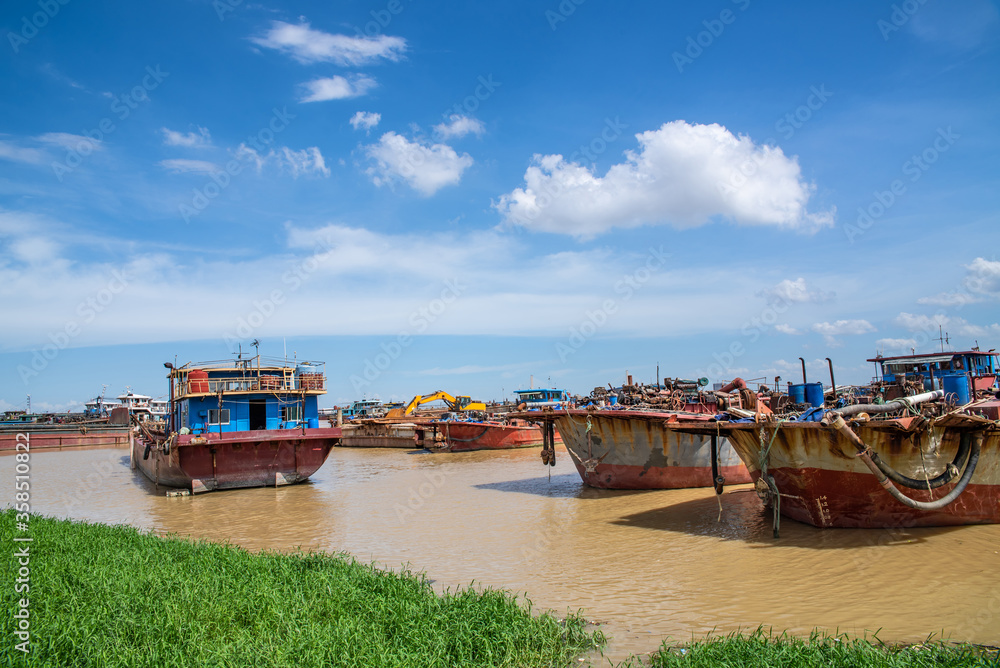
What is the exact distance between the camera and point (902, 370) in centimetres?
1655

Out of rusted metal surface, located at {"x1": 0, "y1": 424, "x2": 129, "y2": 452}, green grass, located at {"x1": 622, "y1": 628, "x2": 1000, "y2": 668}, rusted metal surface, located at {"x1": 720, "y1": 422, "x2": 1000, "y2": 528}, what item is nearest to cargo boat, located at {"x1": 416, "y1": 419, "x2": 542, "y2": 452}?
rusted metal surface, located at {"x1": 720, "y1": 422, "x2": 1000, "y2": 528}

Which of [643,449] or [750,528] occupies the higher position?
[643,449]

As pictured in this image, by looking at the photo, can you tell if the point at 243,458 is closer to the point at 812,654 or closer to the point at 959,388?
the point at 812,654

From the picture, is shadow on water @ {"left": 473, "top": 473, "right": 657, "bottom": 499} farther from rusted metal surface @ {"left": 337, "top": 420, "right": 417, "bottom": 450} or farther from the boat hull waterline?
rusted metal surface @ {"left": 337, "top": 420, "right": 417, "bottom": 450}

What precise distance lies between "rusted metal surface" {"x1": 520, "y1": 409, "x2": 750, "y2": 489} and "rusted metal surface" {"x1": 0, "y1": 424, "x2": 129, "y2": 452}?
141 feet

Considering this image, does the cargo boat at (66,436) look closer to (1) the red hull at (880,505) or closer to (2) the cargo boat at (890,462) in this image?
(2) the cargo boat at (890,462)

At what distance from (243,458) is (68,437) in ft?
112

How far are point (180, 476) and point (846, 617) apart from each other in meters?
17.4

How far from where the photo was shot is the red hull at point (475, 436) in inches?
1240

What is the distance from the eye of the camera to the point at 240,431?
1836 centimetres

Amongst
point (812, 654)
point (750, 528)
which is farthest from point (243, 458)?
point (812, 654)

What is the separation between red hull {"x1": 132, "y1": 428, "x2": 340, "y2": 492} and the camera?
1733cm

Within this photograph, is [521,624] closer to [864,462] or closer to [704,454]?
[864,462]

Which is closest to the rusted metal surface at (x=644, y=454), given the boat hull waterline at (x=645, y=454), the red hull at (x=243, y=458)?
the boat hull waterline at (x=645, y=454)
